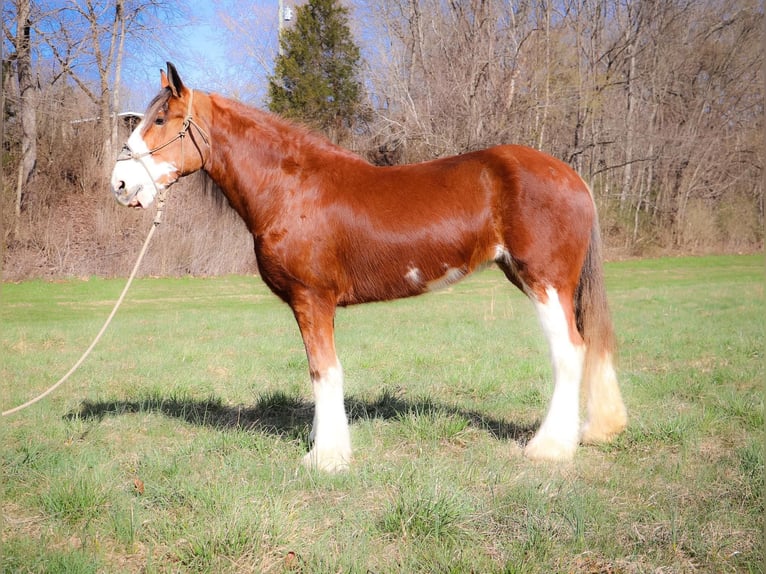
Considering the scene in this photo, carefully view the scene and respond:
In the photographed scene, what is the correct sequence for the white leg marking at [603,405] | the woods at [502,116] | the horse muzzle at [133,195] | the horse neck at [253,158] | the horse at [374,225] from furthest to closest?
the woods at [502,116] < the white leg marking at [603,405] < the horse neck at [253,158] < the horse at [374,225] < the horse muzzle at [133,195]

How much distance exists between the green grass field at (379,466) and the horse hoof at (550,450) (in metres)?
0.10

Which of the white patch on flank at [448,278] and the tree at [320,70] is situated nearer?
the white patch on flank at [448,278]

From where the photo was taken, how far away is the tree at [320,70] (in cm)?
2231

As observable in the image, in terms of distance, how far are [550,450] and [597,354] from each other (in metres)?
0.86

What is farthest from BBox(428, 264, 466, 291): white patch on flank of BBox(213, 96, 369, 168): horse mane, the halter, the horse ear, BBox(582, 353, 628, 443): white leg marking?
the horse ear

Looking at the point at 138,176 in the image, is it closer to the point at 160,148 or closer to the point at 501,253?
the point at 160,148

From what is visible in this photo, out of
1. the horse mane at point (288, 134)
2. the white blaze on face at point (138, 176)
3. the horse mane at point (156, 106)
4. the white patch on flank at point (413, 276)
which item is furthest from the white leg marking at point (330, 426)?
the horse mane at point (156, 106)

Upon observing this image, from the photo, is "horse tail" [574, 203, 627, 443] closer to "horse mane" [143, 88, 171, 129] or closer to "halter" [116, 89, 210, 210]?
"halter" [116, 89, 210, 210]

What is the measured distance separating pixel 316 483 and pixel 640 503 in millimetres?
1925

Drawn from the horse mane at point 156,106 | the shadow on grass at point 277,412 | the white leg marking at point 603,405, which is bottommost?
the shadow on grass at point 277,412

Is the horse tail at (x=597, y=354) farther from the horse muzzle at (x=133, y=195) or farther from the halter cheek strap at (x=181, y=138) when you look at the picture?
the horse muzzle at (x=133, y=195)

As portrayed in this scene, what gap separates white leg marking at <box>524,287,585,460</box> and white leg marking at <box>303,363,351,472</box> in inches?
52.4

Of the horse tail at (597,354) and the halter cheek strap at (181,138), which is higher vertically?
the halter cheek strap at (181,138)

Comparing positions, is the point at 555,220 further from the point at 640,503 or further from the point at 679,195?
the point at 679,195
